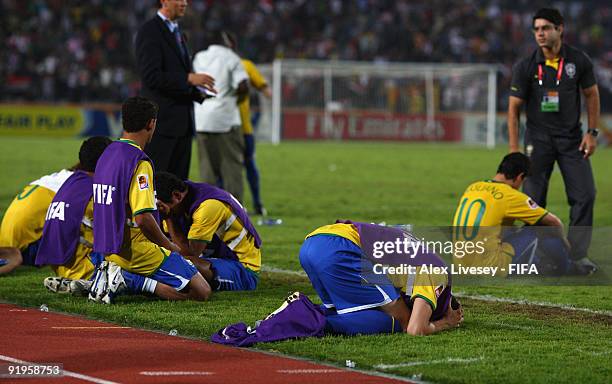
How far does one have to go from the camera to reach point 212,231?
830 centimetres

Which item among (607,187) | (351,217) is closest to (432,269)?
(351,217)

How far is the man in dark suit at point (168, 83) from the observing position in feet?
31.9

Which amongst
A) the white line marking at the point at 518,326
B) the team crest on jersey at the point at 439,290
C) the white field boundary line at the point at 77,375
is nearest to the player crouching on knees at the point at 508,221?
the white line marking at the point at 518,326

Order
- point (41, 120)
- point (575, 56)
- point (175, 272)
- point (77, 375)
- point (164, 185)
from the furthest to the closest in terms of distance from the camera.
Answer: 1. point (41, 120)
2. point (575, 56)
3. point (164, 185)
4. point (175, 272)
5. point (77, 375)

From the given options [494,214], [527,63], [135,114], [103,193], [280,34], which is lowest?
[494,214]

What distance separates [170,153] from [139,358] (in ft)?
12.9

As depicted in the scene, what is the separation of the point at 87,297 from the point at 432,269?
2.62m

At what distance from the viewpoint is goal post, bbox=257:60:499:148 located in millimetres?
34875

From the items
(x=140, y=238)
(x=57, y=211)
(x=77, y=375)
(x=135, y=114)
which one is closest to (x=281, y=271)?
(x=57, y=211)

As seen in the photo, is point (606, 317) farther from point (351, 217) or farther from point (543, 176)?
point (351, 217)

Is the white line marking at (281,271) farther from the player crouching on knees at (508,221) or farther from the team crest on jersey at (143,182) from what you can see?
the team crest on jersey at (143,182)

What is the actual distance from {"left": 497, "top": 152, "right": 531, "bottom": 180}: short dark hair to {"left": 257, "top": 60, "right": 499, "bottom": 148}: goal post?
25000 mm

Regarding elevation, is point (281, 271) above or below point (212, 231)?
below

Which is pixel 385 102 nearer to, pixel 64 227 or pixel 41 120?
pixel 41 120
